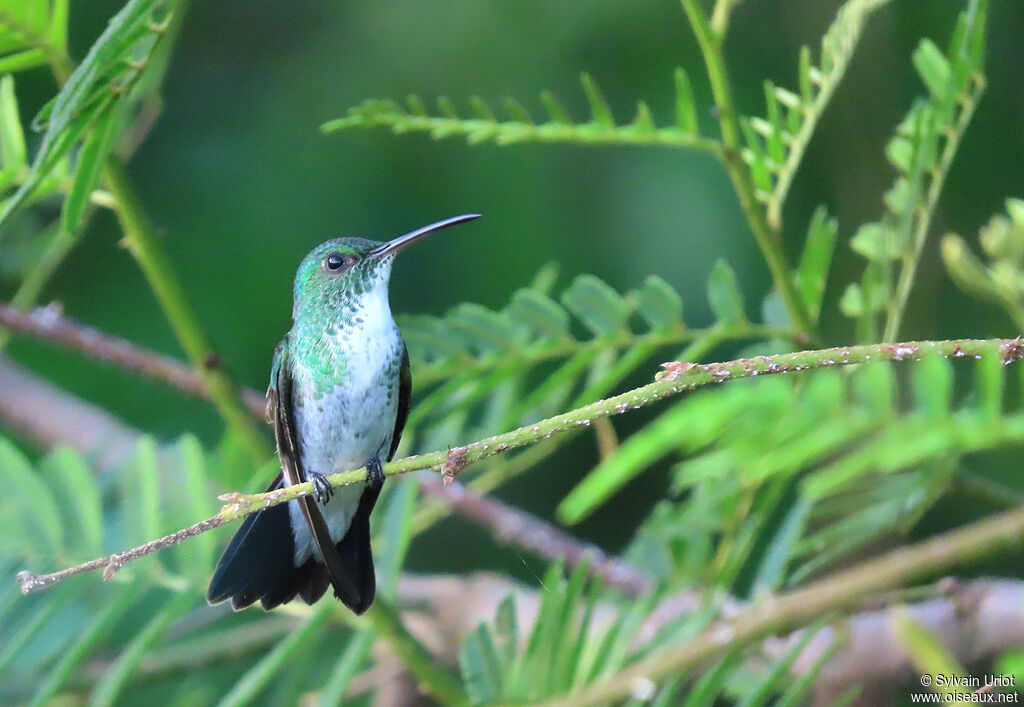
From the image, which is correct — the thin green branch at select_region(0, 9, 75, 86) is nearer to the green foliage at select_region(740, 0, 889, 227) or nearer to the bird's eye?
the bird's eye

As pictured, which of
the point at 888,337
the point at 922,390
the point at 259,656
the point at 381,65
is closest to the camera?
the point at 922,390

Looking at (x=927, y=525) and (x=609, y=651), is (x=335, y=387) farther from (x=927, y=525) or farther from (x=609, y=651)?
(x=927, y=525)

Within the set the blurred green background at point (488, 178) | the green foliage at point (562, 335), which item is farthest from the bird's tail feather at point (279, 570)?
the blurred green background at point (488, 178)

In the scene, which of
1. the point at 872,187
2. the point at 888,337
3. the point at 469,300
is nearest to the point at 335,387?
the point at 888,337

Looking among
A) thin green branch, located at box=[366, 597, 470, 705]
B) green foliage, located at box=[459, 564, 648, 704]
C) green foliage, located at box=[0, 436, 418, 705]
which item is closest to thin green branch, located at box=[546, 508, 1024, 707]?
green foliage, located at box=[459, 564, 648, 704]

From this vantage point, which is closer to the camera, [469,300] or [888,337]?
[888,337]

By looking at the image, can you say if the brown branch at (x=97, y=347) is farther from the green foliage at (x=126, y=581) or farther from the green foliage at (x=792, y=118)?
the green foliage at (x=792, y=118)

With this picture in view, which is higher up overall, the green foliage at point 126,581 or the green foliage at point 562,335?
the green foliage at point 562,335
